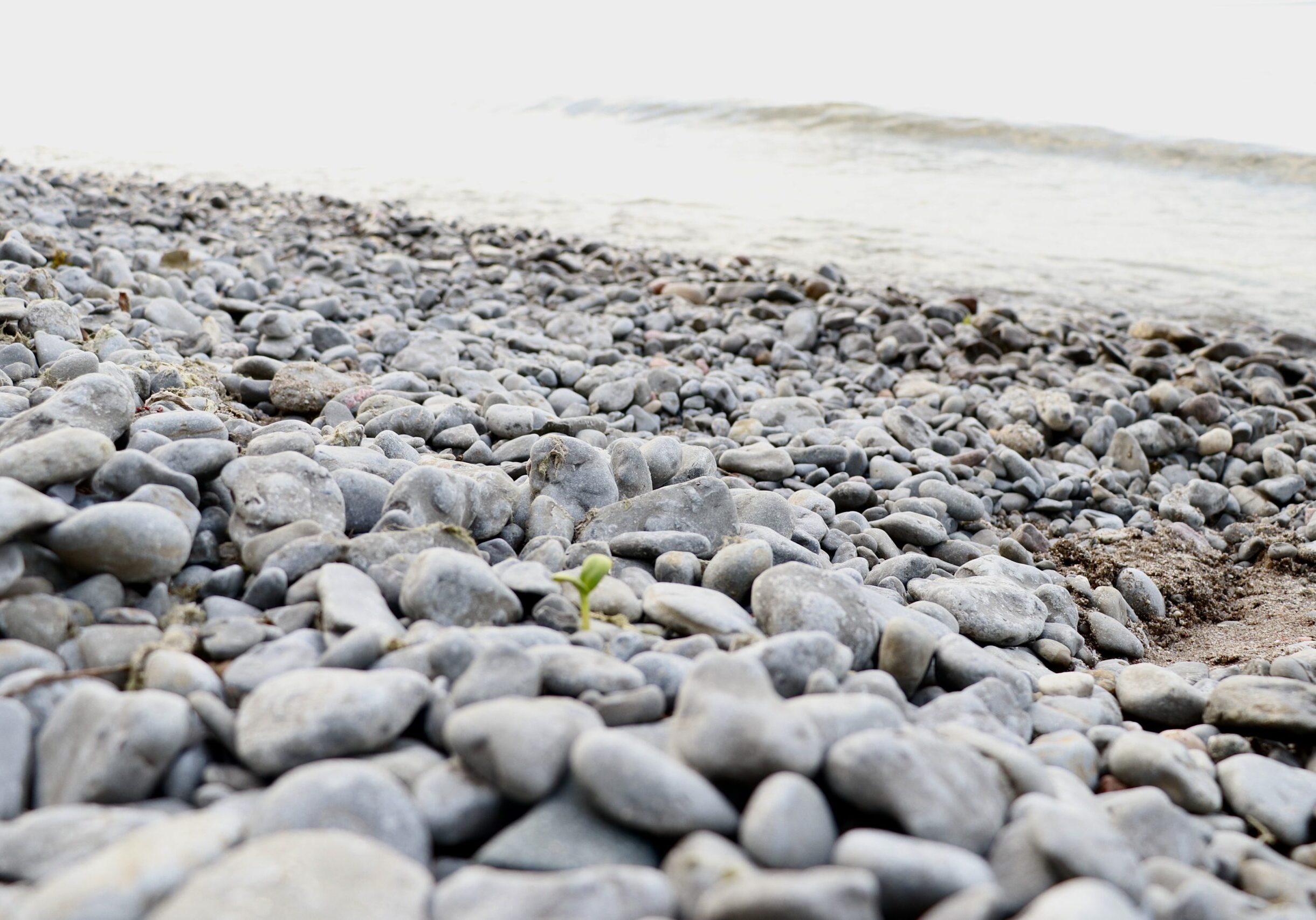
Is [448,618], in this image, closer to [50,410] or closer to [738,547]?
[738,547]

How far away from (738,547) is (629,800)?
0.89m

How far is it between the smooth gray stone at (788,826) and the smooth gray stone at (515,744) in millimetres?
245

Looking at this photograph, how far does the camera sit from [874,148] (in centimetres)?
1161

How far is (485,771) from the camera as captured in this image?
1162mm

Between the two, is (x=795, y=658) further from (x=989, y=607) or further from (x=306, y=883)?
(x=989, y=607)

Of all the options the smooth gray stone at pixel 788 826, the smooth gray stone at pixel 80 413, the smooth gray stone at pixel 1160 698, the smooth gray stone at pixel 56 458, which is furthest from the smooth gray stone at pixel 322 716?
the smooth gray stone at pixel 1160 698

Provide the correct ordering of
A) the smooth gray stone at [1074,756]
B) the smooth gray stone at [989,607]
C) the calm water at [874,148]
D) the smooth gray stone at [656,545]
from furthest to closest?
the calm water at [874,148], the smooth gray stone at [989,607], the smooth gray stone at [656,545], the smooth gray stone at [1074,756]

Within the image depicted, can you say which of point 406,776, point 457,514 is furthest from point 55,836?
point 457,514

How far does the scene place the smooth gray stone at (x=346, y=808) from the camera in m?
1.06

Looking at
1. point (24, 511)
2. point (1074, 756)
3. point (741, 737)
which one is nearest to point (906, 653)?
point (1074, 756)

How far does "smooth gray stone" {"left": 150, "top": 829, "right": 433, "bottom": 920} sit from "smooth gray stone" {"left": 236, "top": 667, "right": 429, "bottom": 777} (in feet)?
0.48

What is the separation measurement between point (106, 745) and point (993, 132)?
40.1 feet

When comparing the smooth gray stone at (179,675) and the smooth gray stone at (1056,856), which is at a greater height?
the smooth gray stone at (179,675)

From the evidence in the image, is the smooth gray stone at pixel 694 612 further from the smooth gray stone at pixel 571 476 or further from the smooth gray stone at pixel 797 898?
the smooth gray stone at pixel 797 898
